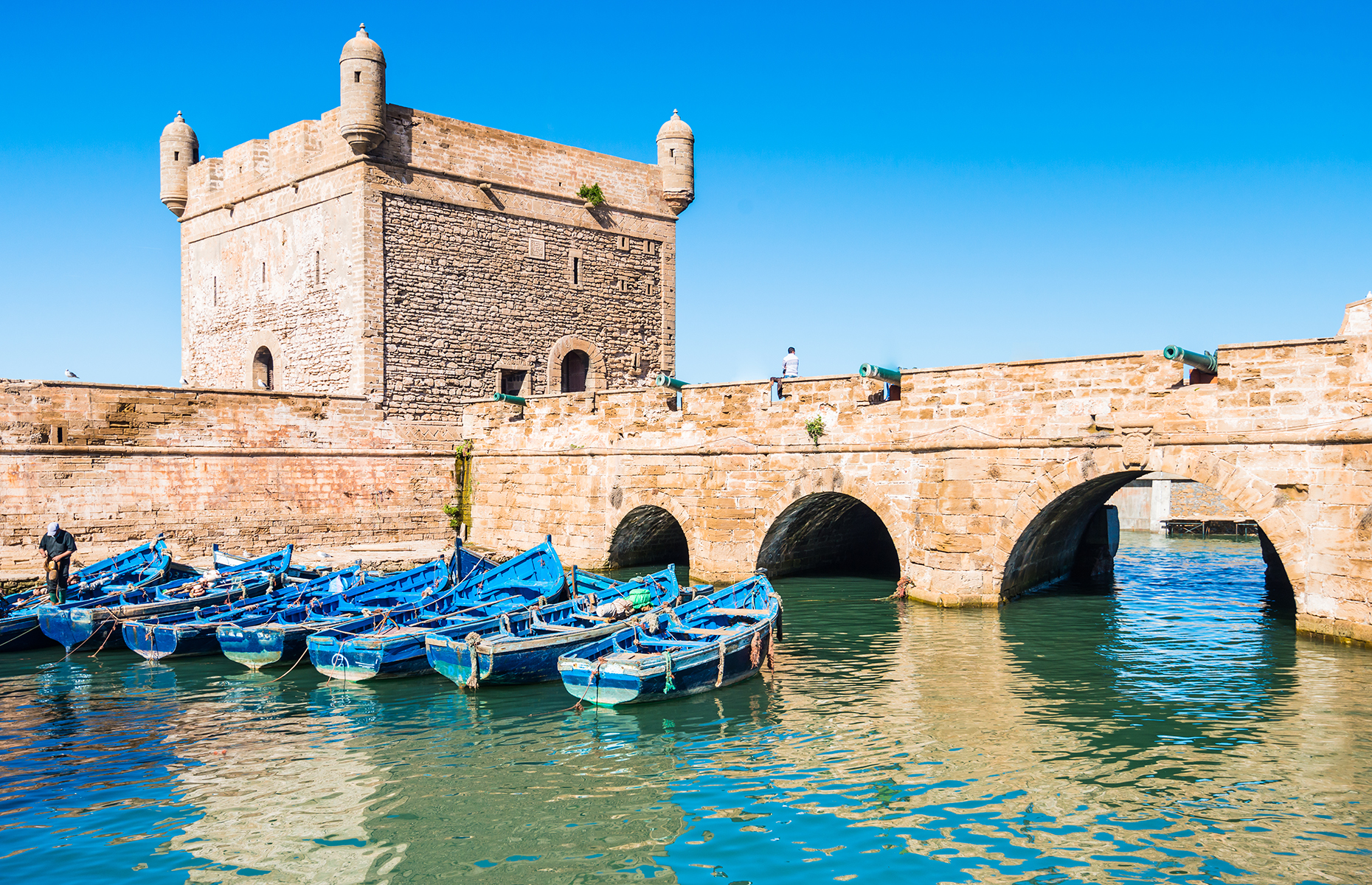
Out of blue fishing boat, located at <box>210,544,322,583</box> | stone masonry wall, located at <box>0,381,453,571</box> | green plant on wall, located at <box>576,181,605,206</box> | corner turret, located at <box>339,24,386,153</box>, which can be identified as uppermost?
corner turret, located at <box>339,24,386,153</box>

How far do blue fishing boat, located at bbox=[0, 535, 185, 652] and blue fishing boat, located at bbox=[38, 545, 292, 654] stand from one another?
234 mm

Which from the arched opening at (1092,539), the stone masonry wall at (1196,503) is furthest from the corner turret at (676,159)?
the stone masonry wall at (1196,503)

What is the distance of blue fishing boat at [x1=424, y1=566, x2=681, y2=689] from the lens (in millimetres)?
12016

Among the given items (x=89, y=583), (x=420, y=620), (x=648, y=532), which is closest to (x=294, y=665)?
(x=420, y=620)

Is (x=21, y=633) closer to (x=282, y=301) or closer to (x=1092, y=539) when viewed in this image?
(x=282, y=301)

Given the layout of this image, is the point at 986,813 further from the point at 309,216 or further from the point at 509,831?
the point at 309,216

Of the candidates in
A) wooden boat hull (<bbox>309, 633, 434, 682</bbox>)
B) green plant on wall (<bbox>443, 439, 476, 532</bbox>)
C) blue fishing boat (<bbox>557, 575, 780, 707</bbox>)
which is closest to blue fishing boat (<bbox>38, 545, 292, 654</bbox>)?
wooden boat hull (<bbox>309, 633, 434, 682</bbox>)

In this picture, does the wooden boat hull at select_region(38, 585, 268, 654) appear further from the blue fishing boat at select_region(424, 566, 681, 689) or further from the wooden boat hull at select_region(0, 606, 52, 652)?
the blue fishing boat at select_region(424, 566, 681, 689)

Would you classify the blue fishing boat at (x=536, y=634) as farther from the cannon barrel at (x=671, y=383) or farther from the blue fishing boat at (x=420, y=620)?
the cannon barrel at (x=671, y=383)

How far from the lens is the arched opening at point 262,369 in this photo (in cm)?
2656

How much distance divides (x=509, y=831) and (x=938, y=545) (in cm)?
1040

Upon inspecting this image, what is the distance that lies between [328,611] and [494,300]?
1243 cm

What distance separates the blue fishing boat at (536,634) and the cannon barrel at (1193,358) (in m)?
7.70

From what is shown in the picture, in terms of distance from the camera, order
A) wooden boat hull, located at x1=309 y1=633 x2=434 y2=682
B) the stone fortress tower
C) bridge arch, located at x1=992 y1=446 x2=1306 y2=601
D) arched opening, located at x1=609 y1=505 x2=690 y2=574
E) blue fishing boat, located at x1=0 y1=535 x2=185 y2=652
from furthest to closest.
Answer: the stone fortress tower
arched opening, located at x1=609 y1=505 x2=690 y2=574
blue fishing boat, located at x1=0 y1=535 x2=185 y2=652
bridge arch, located at x1=992 y1=446 x2=1306 y2=601
wooden boat hull, located at x1=309 y1=633 x2=434 y2=682
